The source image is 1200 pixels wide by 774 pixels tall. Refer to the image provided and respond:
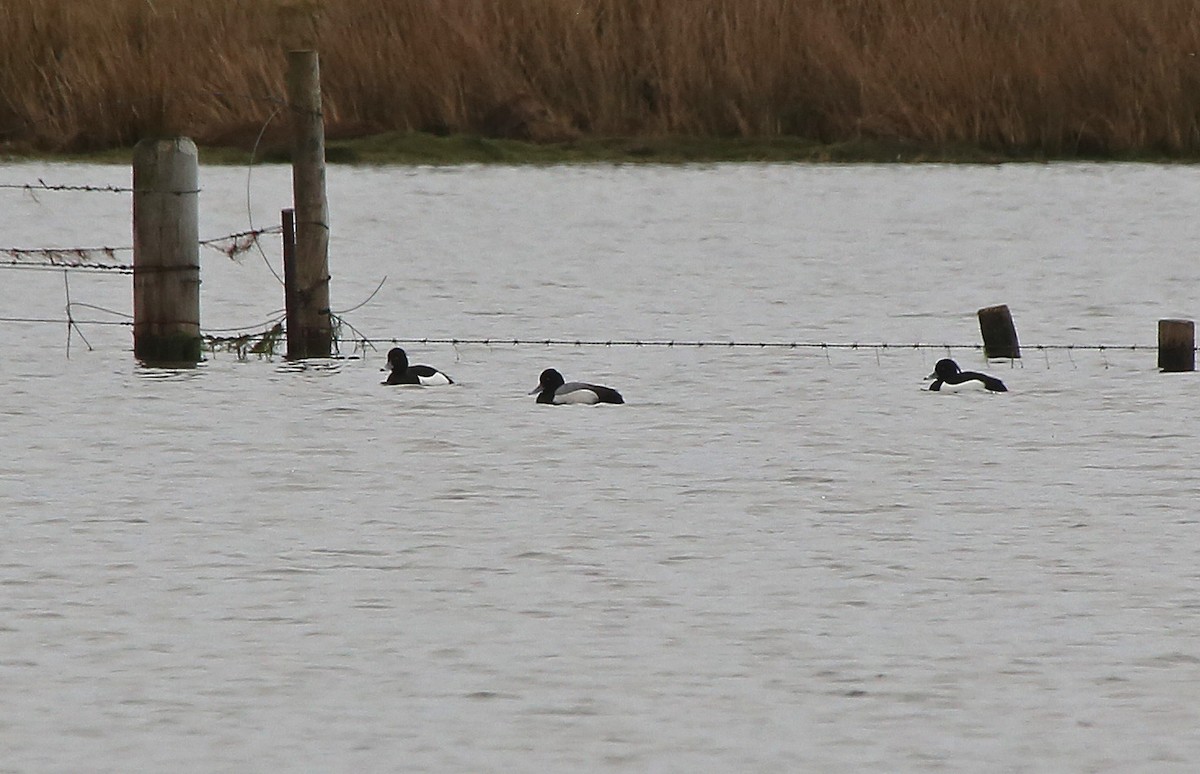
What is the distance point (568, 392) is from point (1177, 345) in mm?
3262

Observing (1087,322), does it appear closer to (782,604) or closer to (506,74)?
(782,604)

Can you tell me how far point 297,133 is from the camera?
1242 centimetres

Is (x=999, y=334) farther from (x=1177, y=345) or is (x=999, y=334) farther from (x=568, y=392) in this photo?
(x=568, y=392)

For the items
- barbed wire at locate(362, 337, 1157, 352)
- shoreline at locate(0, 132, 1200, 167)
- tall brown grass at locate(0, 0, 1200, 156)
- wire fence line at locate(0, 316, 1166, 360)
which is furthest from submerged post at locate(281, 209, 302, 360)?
shoreline at locate(0, 132, 1200, 167)

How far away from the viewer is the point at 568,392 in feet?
38.8

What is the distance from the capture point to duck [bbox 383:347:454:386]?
12.5 m

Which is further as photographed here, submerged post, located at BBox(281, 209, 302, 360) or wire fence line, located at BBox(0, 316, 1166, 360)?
wire fence line, located at BBox(0, 316, 1166, 360)

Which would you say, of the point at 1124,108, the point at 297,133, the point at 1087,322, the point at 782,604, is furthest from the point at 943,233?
the point at 782,604

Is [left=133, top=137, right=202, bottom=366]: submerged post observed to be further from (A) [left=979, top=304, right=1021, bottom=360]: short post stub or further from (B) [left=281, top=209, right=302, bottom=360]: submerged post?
(A) [left=979, top=304, right=1021, bottom=360]: short post stub

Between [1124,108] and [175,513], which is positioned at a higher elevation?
[1124,108]

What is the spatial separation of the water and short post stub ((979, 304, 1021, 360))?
0.65ft

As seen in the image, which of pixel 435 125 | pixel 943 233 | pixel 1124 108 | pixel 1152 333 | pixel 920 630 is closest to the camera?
pixel 920 630

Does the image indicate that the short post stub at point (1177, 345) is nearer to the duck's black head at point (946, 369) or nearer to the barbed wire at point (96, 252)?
the duck's black head at point (946, 369)

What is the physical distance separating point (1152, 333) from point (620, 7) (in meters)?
12.4
